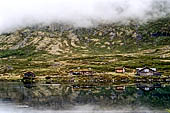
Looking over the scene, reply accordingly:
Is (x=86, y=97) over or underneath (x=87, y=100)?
over

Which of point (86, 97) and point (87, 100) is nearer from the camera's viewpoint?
point (87, 100)

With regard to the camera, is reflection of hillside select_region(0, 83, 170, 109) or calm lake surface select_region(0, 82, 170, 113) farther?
reflection of hillside select_region(0, 83, 170, 109)

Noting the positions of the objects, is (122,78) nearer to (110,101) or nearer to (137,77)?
(137,77)

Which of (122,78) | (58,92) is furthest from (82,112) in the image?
(122,78)

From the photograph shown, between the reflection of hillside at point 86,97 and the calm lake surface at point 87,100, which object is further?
the reflection of hillside at point 86,97

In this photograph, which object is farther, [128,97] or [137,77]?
Answer: [137,77]
